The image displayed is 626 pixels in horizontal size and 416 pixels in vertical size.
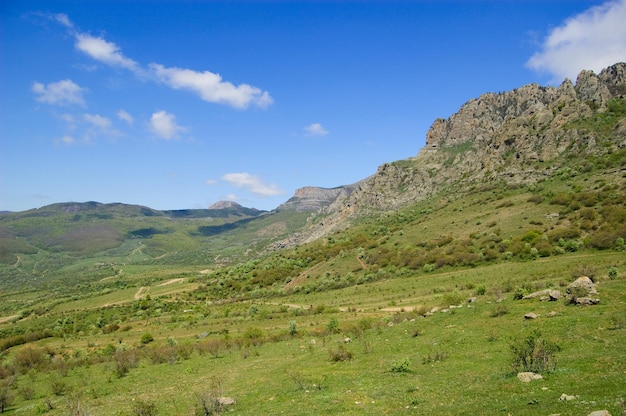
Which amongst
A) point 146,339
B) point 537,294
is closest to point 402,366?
point 537,294

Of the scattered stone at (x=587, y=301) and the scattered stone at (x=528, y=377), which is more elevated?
the scattered stone at (x=587, y=301)

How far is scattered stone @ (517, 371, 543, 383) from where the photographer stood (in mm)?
13727

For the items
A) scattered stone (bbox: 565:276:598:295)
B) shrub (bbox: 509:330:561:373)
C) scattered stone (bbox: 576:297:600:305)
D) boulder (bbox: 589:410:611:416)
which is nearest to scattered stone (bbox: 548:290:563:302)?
scattered stone (bbox: 565:276:598:295)

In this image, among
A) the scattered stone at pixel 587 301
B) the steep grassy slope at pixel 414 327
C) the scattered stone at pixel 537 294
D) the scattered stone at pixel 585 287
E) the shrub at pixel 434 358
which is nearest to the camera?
the steep grassy slope at pixel 414 327

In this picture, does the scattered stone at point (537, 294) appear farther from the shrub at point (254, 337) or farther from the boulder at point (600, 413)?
the shrub at point (254, 337)

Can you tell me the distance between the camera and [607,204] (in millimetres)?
64312

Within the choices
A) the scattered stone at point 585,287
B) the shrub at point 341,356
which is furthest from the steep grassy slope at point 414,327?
the scattered stone at point 585,287

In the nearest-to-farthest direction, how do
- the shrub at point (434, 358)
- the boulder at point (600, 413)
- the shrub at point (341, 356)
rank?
the boulder at point (600, 413)
the shrub at point (434, 358)
the shrub at point (341, 356)

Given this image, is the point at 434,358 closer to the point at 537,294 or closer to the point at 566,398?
the point at 566,398

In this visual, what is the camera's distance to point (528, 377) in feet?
45.5

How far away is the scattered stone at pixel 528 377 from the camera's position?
13727 mm

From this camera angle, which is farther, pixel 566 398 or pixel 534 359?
pixel 534 359

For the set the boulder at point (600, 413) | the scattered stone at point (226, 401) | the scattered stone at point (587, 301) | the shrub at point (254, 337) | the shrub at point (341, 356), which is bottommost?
the shrub at point (254, 337)

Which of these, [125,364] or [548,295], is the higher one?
[548,295]
